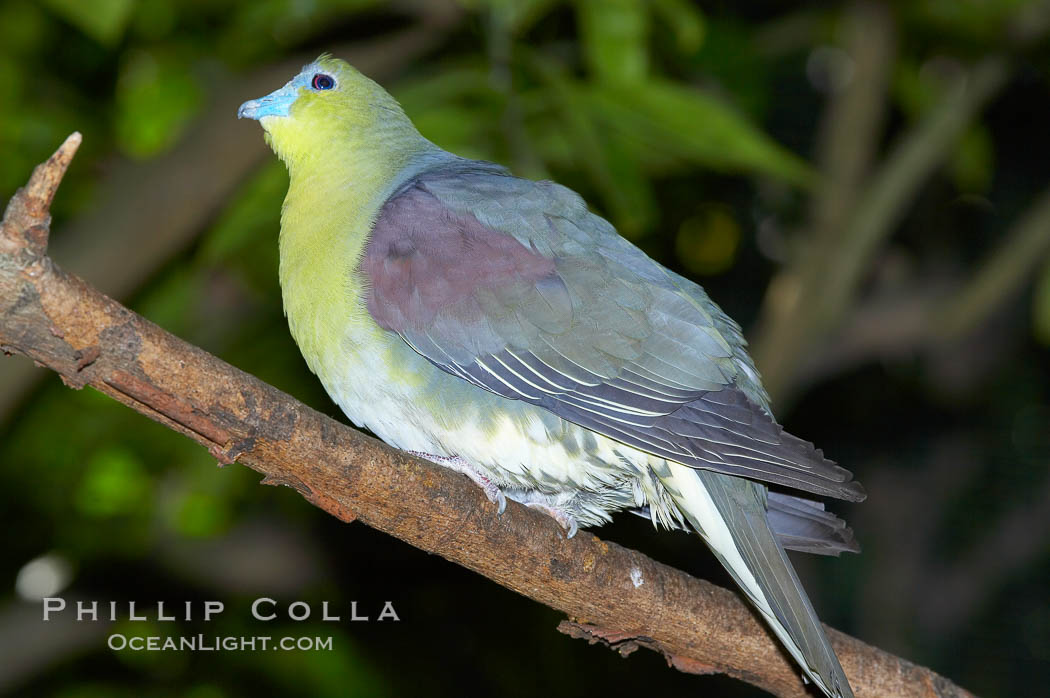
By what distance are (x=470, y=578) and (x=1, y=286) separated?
3.70 m

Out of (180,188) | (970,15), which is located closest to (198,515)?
(180,188)

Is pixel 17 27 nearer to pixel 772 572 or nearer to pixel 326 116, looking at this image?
pixel 326 116

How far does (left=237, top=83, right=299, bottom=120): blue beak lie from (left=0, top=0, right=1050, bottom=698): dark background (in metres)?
0.23

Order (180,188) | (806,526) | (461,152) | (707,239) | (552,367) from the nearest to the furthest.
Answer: (552,367) → (806,526) → (461,152) → (180,188) → (707,239)

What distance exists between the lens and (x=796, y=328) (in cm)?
429

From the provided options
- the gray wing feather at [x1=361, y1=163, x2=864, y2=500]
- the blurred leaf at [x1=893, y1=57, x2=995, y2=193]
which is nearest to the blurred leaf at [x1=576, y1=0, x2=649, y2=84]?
the gray wing feather at [x1=361, y1=163, x2=864, y2=500]

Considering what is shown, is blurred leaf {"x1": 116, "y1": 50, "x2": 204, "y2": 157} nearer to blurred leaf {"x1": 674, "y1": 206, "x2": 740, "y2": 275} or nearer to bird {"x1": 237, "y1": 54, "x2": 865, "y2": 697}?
bird {"x1": 237, "y1": 54, "x2": 865, "y2": 697}

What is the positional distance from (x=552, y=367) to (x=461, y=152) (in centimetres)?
111

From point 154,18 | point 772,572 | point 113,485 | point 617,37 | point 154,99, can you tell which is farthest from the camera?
point 113,485

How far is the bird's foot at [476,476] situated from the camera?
7.63 feet

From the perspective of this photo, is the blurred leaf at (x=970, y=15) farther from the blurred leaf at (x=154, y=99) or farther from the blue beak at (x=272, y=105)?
the blurred leaf at (x=154, y=99)

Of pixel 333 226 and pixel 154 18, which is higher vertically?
pixel 154 18

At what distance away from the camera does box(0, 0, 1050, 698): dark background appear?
332 centimetres

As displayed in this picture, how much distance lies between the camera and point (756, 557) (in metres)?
2.32
